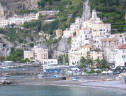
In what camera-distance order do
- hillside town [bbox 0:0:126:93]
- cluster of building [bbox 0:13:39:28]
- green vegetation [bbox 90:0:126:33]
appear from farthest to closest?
cluster of building [bbox 0:13:39:28]
green vegetation [bbox 90:0:126:33]
hillside town [bbox 0:0:126:93]

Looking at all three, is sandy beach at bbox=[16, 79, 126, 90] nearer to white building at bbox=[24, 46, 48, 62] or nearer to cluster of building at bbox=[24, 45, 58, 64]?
cluster of building at bbox=[24, 45, 58, 64]

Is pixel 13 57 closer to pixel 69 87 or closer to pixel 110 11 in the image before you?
pixel 110 11

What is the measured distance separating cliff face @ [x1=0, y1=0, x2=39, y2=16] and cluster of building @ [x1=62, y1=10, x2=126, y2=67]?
2834cm

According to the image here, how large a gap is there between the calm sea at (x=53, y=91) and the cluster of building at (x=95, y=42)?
1589 centimetres

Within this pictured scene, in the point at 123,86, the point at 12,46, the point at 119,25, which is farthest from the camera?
the point at 12,46

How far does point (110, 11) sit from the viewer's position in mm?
117875

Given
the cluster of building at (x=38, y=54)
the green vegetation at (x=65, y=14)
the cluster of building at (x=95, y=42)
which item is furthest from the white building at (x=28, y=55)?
the green vegetation at (x=65, y=14)

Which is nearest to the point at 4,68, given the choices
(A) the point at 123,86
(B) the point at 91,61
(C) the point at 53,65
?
(C) the point at 53,65

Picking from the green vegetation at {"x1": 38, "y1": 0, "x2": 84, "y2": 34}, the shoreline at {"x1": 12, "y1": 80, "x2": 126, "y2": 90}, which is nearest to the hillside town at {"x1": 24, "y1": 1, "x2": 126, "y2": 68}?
the green vegetation at {"x1": 38, "y1": 0, "x2": 84, "y2": 34}

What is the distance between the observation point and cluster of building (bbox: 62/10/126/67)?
101 m

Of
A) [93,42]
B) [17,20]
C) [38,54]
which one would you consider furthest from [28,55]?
[17,20]

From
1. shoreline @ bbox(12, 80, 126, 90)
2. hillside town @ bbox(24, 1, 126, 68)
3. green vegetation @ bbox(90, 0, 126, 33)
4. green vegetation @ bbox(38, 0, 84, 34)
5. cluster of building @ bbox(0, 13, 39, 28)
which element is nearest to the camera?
shoreline @ bbox(12, 80, 126, 90)

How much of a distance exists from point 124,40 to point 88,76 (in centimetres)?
1383

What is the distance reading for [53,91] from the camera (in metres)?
82.6
